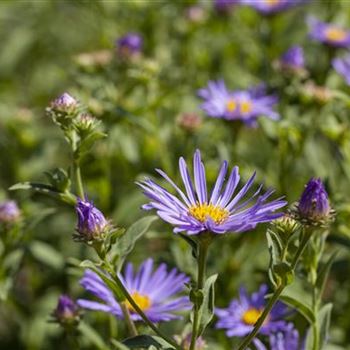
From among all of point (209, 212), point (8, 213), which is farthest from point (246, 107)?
point (209, 212)

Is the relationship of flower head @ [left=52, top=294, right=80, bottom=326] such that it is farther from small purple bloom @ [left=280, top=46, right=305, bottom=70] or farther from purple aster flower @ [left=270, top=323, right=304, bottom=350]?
small purple bloom @ [left=280, top=46, right=305, bottom=70]

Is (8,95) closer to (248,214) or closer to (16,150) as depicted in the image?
(16,150)

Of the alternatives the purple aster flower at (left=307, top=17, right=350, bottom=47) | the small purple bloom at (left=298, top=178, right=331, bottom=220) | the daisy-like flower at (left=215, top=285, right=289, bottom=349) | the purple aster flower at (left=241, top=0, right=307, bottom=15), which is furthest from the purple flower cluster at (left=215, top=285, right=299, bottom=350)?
the purple aster flower at (left=241, top=0, right=307, bottom=15)

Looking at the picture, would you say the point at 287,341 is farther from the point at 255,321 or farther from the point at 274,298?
the point at 274,298

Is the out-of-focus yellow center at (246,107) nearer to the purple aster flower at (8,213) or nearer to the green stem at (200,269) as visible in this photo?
the purple aster flower at (8,213)

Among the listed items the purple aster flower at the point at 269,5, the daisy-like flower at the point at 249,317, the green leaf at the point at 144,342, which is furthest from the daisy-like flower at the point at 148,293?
the purple aster flower at the point at 269,5

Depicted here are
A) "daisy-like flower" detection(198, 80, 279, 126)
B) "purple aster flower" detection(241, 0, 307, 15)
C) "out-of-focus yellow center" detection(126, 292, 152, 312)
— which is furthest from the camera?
"purple aster flower" detection(241, 0, 307, 15)

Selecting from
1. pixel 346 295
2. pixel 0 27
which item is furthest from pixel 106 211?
pixel 0 27
